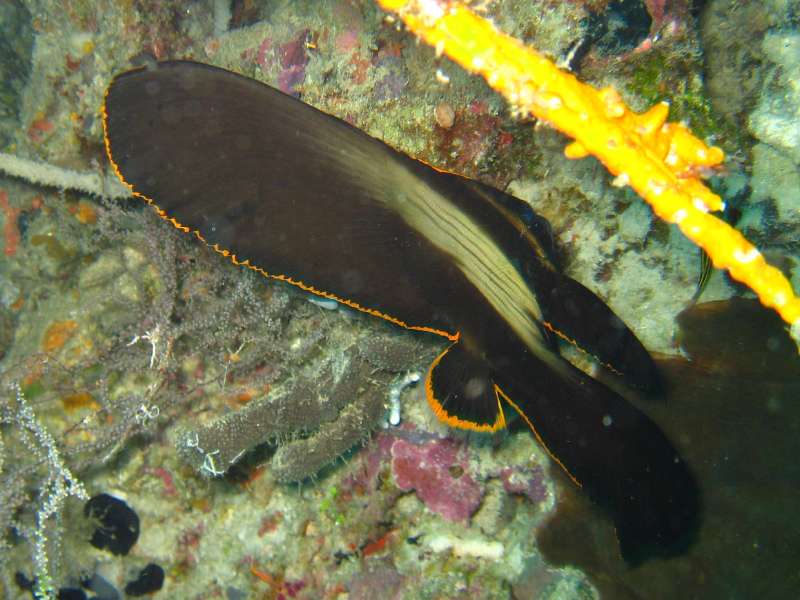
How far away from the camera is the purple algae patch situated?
343cm

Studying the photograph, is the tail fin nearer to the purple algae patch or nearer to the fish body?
the fish body

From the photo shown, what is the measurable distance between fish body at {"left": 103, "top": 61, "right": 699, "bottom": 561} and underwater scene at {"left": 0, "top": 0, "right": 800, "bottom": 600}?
1 cm

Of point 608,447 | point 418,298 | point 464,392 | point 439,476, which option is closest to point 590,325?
point 608,447

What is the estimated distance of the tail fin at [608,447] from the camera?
2420mm

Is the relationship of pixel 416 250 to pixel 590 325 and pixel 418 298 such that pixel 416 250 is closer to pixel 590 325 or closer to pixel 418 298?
pixel 418 298

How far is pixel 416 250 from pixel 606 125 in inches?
41.3

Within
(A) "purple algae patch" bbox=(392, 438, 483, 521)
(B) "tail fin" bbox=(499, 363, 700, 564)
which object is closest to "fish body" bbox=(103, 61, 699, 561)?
(B) "tail fin" bbox=(499, 363, 700, 564)

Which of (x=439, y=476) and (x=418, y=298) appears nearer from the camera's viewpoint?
(x=418, y=298)

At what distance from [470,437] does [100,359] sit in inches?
103

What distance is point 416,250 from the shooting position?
8.20 feet

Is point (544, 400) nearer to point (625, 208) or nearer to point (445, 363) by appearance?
point (445, 363)

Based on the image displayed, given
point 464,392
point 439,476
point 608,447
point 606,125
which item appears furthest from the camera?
point 439,476

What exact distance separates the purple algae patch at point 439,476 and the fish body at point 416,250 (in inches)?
40.0

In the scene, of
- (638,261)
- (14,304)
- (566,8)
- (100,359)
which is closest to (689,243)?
(638,261)
